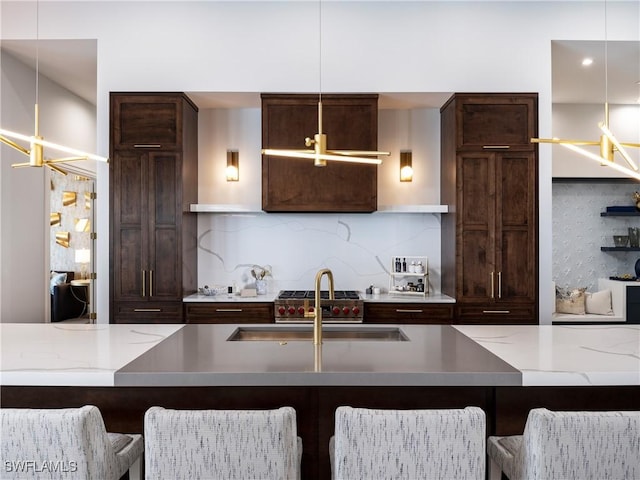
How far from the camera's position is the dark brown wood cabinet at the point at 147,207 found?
396cm

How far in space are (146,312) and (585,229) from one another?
4.94m

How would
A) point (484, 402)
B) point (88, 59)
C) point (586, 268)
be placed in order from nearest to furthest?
point (484, 402) → point (88, 59) → point (586, 268)

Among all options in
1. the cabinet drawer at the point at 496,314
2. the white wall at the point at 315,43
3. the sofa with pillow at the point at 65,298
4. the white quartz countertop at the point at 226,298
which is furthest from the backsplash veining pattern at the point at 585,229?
the sofa with pillow at the point at 65,298

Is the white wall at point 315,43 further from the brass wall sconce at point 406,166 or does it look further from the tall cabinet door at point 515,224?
the brass wall sconce at point 406,166

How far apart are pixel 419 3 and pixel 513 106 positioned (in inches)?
46.9

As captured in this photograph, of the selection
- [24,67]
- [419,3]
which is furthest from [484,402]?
[24,67]

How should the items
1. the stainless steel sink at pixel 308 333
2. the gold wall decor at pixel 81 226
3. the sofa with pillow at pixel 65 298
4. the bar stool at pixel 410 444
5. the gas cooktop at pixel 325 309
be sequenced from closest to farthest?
1. the bar stool at pixel 410 444
2. the stainless steel sink at pixel 308 333
3. the gas cooktop at pixel 325 309
4. the sofa with pillow at pixel 65 298
5. the gold wall decor at pixel 81 226

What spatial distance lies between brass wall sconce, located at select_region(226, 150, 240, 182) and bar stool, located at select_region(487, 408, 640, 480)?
→ 142 inches

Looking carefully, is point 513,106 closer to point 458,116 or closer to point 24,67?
point 458,116

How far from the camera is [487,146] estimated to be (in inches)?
156

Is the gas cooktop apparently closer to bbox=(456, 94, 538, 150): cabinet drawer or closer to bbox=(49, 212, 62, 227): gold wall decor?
bbox=(456, 94, 538, 150): cabinet drawer

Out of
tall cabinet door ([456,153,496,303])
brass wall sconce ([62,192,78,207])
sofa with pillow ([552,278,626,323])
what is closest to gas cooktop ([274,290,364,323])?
tall cabinet door ([456,153,496,303])

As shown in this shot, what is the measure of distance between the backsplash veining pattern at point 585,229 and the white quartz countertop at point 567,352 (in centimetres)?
333

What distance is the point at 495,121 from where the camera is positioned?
13.1 feet
